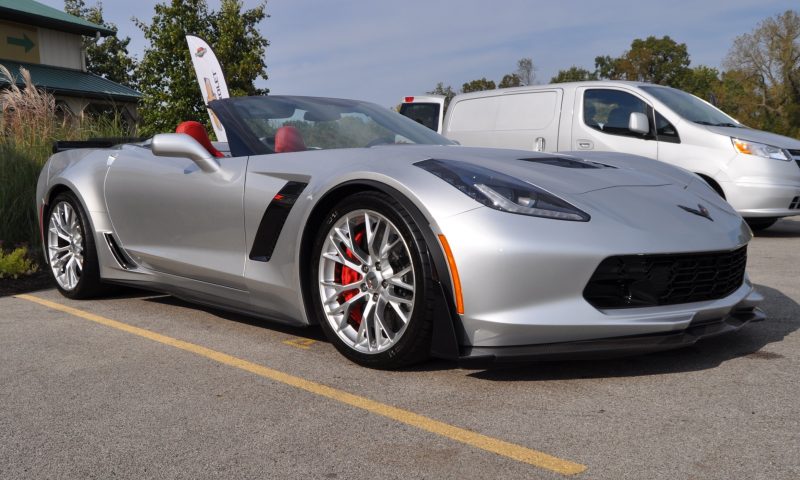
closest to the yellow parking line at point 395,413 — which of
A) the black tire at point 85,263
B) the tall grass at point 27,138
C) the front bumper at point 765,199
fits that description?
the black tire at point 85,263

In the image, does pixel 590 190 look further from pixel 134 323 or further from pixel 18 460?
pixel 134 323

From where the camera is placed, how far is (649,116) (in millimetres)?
9328

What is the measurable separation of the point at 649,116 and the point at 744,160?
1.14 meters

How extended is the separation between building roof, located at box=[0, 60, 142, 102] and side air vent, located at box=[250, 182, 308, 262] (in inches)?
862

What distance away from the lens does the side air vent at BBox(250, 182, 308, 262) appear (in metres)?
3.88

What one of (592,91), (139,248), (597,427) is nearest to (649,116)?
(592,91)

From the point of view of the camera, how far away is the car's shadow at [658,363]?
343 cm

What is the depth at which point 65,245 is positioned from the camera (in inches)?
219

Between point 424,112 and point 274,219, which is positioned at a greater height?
point 424,112

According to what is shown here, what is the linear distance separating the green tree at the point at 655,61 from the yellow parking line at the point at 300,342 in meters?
70.6

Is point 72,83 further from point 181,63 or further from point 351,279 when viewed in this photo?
point 351,279

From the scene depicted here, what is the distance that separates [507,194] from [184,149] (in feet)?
6.08

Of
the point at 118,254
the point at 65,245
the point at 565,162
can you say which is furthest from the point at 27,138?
the point at 565,162

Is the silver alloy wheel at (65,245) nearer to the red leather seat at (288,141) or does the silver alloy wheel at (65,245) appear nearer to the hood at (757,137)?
the red leather seat at (288,141)
